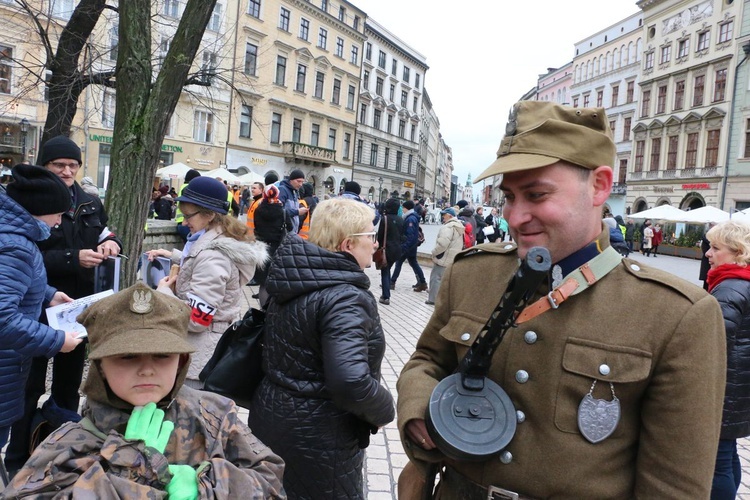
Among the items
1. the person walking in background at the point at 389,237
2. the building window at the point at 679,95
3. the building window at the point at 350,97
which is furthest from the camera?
the building window at the point at 350,97

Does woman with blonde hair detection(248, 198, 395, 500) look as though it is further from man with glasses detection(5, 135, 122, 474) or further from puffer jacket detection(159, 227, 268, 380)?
man with glasses detection(5, 135, 122, 474)

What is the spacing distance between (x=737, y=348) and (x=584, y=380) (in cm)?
212

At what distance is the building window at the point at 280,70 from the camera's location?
41.9 metres

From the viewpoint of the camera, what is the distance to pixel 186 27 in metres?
5.64

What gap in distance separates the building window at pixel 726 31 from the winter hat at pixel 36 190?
45.2 metres

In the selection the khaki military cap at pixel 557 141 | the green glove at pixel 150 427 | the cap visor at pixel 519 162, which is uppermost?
the khaki military cap at pixel 557 141

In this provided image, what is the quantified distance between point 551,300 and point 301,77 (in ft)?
150

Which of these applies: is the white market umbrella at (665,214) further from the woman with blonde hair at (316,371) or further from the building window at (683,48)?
the woman with blonde hair at (316,371)

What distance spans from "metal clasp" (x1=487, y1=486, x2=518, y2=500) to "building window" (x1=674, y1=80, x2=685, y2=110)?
47.7 m

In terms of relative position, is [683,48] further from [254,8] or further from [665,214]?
[254,8]

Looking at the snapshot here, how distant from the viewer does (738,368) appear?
2951mm

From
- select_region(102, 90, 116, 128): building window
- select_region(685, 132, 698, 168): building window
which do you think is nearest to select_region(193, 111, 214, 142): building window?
select_region(102, 90, 116, 128): building window

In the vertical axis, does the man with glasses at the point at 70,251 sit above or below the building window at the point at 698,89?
below

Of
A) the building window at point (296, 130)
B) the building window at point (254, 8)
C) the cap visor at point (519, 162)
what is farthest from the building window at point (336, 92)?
the cap visor at point (519, 162)
